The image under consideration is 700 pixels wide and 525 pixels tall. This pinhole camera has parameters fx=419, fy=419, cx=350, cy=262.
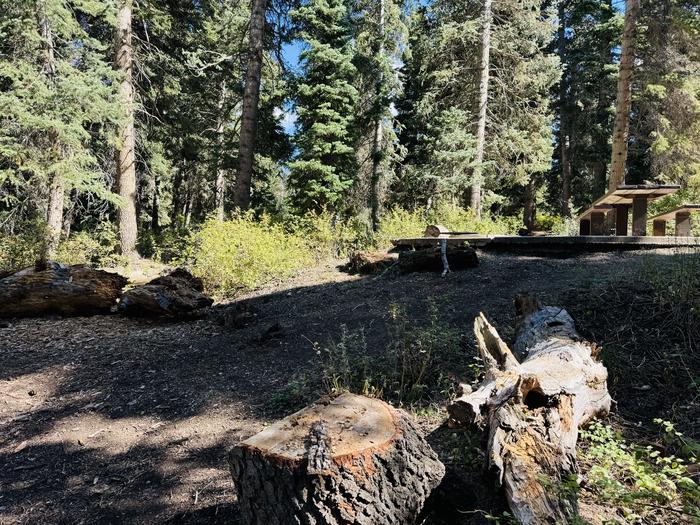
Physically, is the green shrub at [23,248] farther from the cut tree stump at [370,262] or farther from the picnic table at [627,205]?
the picnic table at [627,205]

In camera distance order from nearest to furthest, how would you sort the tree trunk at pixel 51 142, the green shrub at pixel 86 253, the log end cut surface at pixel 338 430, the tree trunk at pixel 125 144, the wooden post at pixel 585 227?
the log end cut surface at pixel 338 430 → the tree trunk at pixel 51 142 → the green shrub at pixel 86 253 → the wooden post at pixel 585 227 → the tree trunk at pixel 125 144

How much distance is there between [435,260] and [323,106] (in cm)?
835

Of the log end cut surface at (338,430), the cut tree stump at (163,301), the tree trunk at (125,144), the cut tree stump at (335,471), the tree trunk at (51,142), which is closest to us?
the cut tree stump at (335,471)

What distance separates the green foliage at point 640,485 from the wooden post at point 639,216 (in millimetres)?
6226

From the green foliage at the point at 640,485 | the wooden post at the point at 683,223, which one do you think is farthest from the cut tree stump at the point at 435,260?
Answer: the green foliage at the point at 640,485

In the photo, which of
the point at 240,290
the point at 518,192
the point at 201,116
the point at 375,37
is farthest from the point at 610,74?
the point at 240,290

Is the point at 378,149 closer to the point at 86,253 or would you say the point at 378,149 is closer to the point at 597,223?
the point at 597,223

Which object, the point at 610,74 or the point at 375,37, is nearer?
the point at 375,37

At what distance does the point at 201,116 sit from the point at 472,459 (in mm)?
18689

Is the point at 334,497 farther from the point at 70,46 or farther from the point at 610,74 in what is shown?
→ the point at 610,74

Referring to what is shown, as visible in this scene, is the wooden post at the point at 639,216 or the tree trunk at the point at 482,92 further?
the tree trunk at the point at 482,92

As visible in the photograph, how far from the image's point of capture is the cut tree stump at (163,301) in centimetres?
613

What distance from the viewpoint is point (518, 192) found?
25.1m

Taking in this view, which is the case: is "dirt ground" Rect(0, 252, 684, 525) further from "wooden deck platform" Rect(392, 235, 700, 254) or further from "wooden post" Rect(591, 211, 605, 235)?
"wooden post" Rect(591, 211, 605, 235)
